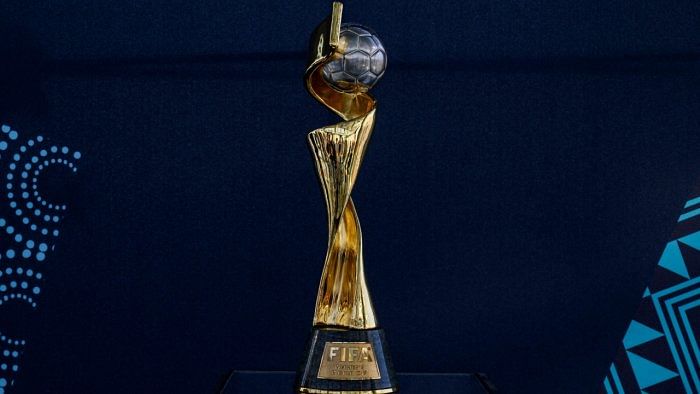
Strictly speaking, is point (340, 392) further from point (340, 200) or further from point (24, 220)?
point (24, 220)

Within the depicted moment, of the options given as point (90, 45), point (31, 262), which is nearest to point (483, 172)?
point (90, 45)

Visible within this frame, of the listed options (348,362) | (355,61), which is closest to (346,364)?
(348,362)

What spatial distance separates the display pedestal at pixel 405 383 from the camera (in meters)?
1.43

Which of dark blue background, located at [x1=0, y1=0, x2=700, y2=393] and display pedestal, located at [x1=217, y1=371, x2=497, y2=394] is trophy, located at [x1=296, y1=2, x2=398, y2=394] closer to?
display pedestal, located at [x1=217, y1=371, x2=497, y2=394]

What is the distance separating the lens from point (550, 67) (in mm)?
1672

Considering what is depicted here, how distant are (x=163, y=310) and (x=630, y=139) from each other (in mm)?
1025

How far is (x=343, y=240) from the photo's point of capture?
137cm

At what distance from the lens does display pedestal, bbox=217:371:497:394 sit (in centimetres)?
143

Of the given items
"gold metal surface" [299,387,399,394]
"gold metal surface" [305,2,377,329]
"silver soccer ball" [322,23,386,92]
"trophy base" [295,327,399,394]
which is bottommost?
"gold metal surface" [299,387,399,394]

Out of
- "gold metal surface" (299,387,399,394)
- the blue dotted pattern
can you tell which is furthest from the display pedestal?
the blue dotted pattern

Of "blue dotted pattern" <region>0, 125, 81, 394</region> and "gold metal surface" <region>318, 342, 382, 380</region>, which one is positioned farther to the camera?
"blue dotted pattern" <region>0, 125, 81, 394</region>

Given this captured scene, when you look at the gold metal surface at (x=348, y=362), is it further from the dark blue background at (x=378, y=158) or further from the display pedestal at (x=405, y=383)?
the dark blue background at (x=378, y=158)

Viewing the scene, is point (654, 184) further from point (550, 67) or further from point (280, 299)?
point (280, 299)

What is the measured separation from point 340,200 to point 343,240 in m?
0.07
